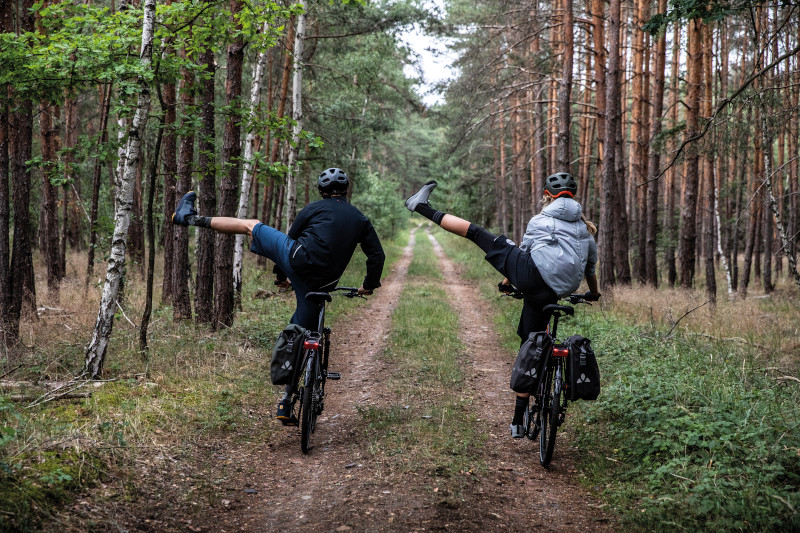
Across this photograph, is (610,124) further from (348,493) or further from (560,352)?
(348,493)

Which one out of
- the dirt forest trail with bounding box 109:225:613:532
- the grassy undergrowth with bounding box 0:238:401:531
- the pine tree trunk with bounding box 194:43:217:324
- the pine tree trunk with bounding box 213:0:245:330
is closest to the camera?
the grassy undergrowth with bounding box 0:238:401:531

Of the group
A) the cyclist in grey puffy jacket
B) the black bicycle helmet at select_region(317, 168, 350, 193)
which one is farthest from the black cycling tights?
the black bicycle helmet at select_region(317, 168, 350, 193)

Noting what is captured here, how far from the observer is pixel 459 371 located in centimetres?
812

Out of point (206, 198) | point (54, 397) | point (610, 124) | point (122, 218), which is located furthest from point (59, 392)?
point (610, 124)

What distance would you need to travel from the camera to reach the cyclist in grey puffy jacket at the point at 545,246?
470 cm

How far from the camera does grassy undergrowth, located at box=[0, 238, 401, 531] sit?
3.60 metres

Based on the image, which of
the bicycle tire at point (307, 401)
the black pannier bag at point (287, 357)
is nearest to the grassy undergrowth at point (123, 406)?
the bicycle tire at point (307, 401)

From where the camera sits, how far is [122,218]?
19.7 feet

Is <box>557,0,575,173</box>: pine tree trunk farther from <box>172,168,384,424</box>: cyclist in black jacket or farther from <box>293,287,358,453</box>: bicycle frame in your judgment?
<box>293,287,358,453</box>: bicycle frame

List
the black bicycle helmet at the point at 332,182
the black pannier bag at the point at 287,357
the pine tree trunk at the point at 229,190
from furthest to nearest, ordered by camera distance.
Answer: the pine tree trunk at the point at 229,190 < the black bicycle helmet at the point at 332,182 < the black pannier bag at the point at 287,357

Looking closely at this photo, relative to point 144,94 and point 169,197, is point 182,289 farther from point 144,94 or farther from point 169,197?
point 144,94

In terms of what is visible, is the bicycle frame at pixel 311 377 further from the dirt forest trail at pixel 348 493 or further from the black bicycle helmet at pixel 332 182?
the black bicycle helmet at pixel 332 182

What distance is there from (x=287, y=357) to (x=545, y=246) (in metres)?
2.38

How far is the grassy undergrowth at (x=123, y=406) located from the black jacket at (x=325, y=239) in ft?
5.62
